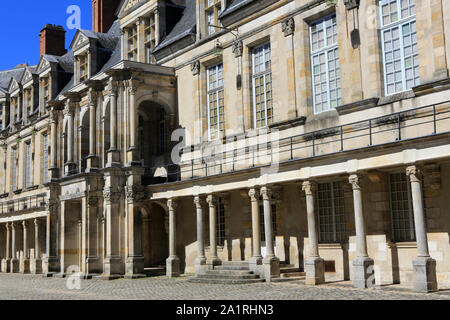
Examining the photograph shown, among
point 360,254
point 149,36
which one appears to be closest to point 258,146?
point 360,254

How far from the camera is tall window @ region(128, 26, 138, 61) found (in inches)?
1226

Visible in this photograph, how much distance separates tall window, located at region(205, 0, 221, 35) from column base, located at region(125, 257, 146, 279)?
10128 mm

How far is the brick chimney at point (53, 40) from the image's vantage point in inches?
1740

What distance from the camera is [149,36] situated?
30344mm

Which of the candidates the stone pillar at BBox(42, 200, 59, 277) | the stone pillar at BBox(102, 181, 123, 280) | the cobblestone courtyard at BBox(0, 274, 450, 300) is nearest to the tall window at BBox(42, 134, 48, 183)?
the stone pillar at BBox(42, 200, 59, 277)

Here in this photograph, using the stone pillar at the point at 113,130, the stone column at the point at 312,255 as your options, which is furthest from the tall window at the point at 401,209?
the stone pillar at the point at 113,130

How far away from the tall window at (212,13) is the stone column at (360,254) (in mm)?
11664

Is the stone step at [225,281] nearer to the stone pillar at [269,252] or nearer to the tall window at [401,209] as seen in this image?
the stone pillar at [269,252]

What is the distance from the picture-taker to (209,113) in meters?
26.1

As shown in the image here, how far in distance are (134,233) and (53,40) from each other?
79.0ft

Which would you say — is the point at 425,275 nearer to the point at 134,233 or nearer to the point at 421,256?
the point at 421,256

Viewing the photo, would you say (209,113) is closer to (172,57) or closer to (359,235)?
(172,57)

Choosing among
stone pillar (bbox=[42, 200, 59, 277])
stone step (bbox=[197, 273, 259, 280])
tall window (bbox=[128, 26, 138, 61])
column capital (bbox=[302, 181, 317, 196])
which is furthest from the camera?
stone pillar (bbox=[42, 200, 59, 277])

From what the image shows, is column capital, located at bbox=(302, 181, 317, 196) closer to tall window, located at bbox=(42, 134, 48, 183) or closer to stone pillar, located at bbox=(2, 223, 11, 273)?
tall window, located at bbox=(42, 134, 48, 183)
